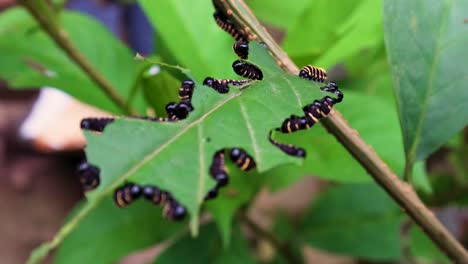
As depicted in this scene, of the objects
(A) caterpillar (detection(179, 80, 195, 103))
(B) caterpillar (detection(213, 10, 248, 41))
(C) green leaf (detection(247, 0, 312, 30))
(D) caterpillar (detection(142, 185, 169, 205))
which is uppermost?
(C) green leaf (detection(247, 0, 312, 30))

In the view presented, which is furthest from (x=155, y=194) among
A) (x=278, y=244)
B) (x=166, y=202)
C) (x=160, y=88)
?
(x=278, y=244)

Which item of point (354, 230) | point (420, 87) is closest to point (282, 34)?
point (354, 230)

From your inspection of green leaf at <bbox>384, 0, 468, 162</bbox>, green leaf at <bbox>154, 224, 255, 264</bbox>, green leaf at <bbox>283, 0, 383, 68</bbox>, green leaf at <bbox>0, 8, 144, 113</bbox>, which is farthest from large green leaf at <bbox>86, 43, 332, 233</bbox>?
green leaf at <bbox>154, 224, 255, 264</bbox>

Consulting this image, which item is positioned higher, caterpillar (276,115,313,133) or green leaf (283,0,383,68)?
green leaf (283,0,383,68)

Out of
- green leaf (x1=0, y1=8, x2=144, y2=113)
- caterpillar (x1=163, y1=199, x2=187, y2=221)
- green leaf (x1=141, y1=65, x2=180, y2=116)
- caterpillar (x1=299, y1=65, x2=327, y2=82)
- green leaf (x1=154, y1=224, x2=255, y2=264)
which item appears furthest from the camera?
green leaf (x1=154, y1=224, x2=255, y2=264)

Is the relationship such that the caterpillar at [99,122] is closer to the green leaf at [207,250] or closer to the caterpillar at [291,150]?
the caterpillar at [291,150]

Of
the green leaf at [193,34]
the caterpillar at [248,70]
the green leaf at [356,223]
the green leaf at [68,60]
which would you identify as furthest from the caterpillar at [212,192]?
the green leaf at [356,223]

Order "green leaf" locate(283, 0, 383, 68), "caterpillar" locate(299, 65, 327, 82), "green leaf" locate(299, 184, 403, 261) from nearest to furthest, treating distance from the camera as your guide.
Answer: "caterpillar" locate(299, 65, 327, 82)
"green leaf" locate(283, 0, 383, 68)
"green leaf" locate(299, 184, 403, 261)

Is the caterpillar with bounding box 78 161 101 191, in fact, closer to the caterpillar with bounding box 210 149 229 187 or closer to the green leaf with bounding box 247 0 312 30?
the caterpillar with bounding box 210 149 229 187
